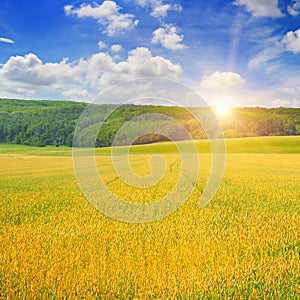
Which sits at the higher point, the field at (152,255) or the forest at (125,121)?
the forest at (125,121)

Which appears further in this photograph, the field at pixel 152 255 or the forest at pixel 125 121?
the forest at pixel 125 121

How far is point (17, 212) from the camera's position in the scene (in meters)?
10.3

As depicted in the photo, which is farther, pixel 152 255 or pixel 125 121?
pixel 125 121

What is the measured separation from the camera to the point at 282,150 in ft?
222

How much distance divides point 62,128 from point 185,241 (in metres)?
152

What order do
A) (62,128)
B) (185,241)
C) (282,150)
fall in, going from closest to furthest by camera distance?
(185,241) < (282,150) < (62,128)

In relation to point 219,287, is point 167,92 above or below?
above

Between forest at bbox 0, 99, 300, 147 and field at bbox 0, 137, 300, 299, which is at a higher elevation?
forest at bbox 0, 99, 300, 147

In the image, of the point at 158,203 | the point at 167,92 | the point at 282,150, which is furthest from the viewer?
the point at 282,150

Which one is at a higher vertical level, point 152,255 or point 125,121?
point 125,121

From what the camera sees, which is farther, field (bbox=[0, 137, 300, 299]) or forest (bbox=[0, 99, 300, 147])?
forest (bbox=[0, 99, 300, 147])

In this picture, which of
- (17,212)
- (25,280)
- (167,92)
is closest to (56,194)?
(17,212)

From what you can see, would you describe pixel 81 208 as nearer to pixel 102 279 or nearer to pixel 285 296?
pixel 102 279

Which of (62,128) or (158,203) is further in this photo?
(62,128)
